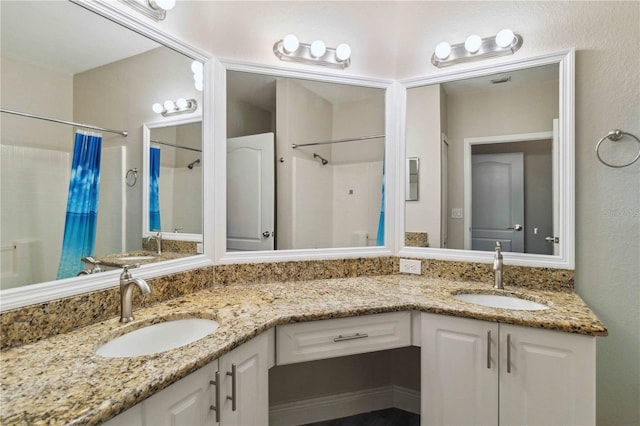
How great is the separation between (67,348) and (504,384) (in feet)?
5.31

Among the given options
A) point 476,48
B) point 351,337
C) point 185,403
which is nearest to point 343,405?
point 351,337

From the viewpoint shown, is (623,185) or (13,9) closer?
(13,9)

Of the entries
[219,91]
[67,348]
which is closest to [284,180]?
[219,91]

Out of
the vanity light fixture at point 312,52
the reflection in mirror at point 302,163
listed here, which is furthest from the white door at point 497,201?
the vanity light fixture at point 312,52

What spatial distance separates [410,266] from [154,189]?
155 cm

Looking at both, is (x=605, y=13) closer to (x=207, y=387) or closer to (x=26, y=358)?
(x=207, y=387)

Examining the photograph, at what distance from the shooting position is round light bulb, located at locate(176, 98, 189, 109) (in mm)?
1640

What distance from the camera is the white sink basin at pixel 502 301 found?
61.9 inches

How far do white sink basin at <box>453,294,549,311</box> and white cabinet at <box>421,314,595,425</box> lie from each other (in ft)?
0.99

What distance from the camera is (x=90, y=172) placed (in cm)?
125

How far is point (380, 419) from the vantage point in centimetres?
196

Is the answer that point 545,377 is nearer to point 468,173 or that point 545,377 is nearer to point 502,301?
point 502,301

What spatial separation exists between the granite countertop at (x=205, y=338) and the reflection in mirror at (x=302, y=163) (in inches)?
13.3

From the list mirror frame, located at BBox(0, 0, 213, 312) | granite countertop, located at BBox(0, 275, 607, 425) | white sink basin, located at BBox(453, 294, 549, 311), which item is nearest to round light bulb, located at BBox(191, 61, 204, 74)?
mirror frame, located at BBox(0, 0, 213, 312)
